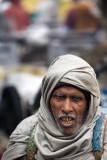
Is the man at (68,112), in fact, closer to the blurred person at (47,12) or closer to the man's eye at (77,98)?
the man's eye at (77,98)

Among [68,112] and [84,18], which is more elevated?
[84,18]

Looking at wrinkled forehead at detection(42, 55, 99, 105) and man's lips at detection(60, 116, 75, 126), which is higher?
wrinkled forehead at detection(42, 55, 99, 105)

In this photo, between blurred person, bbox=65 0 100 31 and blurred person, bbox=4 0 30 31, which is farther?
blurred person, bbox=4 0 30 31

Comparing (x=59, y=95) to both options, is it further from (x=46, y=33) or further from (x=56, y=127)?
(x=46, y=33)

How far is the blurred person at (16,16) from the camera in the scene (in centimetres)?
1153

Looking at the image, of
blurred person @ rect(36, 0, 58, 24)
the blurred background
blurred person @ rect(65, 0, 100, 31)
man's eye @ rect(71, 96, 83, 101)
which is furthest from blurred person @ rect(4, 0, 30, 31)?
man's eye @ rect(71, 96, 83, 101)

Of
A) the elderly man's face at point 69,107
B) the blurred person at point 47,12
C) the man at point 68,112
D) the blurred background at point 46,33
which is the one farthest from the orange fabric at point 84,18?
the elderly man's face at point 69,107

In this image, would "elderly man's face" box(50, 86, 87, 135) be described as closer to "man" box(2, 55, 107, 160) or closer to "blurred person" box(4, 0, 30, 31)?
"man" box(2, 55, 107, 160)

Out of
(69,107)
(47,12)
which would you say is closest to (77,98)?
(69,107)

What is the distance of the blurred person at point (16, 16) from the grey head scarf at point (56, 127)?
776cm

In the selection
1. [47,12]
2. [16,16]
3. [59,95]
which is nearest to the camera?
[59,95]

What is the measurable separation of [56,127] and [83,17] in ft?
25.1

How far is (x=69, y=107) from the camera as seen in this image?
3.81 metres

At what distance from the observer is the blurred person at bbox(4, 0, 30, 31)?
37.8ft
